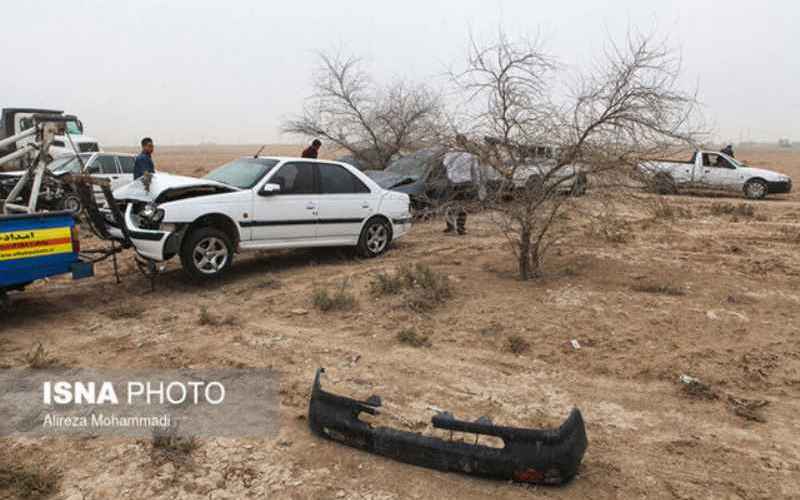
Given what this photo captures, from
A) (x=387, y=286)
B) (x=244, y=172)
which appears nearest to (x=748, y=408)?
(x=387, y=286)

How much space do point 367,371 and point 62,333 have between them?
3.08 m

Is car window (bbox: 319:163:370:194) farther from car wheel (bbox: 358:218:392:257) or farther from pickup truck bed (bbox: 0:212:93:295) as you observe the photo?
pickup truck bed (bbox: 0:212:93:295)

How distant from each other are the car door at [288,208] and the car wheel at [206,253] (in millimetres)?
389

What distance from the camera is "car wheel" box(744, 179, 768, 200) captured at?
1784 centimetres

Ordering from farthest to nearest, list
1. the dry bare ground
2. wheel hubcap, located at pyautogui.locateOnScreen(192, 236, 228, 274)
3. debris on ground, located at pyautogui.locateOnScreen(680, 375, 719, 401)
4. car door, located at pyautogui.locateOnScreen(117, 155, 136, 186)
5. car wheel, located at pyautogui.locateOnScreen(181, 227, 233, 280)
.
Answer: car door, located at pyautogui.locateOnScreen(117, 155, 136, 186) → wheel hubcap, located at pyautogui.locateOnScreen(192, 236, 228, 274) → car wheel, located at pyautogui.locateOnScreen(181, 227, 233, 280) → debris on ground, located at pyautogui.locateOnScreen(680, 375, 719, 401) → the dry bare ground

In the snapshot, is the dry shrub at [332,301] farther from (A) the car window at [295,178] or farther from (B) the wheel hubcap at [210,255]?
(A) the car window at [295,178]

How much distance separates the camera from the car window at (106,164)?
13903mm

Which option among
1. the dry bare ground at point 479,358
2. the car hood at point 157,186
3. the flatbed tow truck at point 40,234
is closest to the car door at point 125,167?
the dry bare ground at point 479,358

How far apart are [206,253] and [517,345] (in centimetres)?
387

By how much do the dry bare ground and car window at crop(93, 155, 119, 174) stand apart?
717cm

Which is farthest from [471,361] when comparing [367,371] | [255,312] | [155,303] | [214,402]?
[155,303]

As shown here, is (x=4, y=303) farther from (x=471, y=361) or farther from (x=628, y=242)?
(x=628, y=242)

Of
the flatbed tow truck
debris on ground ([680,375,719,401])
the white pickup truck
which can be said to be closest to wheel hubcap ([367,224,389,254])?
the flatbed tow truck

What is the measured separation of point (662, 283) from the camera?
701 cm
